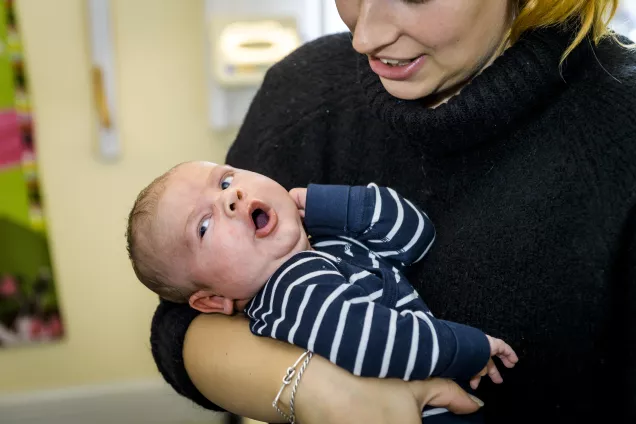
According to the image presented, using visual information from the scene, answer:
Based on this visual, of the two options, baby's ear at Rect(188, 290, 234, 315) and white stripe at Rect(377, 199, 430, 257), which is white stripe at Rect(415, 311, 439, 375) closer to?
white stripe at Rect(377, 199, 430, 257)

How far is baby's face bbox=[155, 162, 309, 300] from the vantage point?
1057 mm

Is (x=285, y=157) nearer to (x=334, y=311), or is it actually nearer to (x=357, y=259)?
(x=357, y=259)

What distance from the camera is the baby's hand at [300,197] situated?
114 centimetres

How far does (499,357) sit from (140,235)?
1.87 ft

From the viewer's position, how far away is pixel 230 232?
1.06 m

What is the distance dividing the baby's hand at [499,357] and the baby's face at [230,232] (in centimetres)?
32

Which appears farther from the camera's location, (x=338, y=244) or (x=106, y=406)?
(x=106, y=406)

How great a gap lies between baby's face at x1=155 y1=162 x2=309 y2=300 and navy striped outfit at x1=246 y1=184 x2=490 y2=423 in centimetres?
3

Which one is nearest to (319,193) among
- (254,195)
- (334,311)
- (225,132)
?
(254,195)

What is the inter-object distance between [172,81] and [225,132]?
0.85 ft

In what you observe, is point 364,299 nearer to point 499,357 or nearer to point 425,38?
point 499,357

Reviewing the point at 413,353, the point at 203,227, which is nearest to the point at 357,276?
the point at 413,353

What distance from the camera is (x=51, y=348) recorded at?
270cm

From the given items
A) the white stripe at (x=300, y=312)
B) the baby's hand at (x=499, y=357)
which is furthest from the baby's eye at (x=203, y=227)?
the baby's hand at (x=499, y=357)
